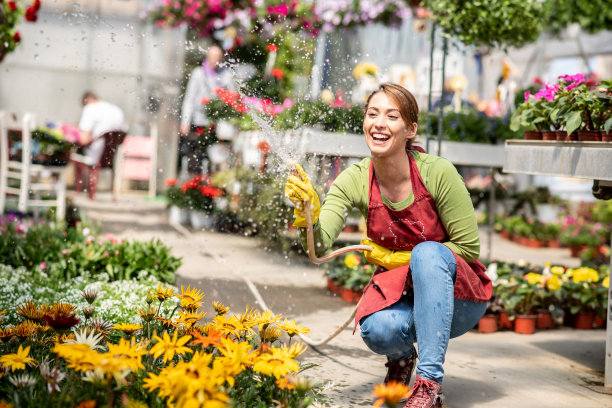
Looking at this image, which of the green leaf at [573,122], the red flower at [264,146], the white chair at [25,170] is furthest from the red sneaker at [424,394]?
the white chair at [25,170]

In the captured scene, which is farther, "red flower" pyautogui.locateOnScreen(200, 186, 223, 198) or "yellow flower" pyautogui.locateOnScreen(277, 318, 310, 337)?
"red flower" pyautogui.locateOnScreen(200, 186, 223, 198)

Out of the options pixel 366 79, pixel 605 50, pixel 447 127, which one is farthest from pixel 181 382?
pixel 605 50

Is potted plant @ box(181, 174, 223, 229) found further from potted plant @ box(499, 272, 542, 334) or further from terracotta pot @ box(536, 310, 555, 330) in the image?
terracotta pot @ box(536, 310, 555, 330)

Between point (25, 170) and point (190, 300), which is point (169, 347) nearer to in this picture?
point (190, 300)

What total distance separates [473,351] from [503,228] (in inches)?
224

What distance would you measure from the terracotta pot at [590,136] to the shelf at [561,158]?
5 cm

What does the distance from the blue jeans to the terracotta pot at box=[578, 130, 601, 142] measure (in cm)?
107

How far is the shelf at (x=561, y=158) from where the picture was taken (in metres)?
3.05

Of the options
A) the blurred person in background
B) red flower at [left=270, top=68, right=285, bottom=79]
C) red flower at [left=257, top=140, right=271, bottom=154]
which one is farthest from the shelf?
red flower at [left=270, top=68, right=285, bottom=79]

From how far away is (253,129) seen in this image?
6.38 meters

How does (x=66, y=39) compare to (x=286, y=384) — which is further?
(x=66, y=39)

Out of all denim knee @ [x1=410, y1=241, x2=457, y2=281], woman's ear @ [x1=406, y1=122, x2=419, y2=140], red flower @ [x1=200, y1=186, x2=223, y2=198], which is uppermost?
woman's ear @ [x1=406, y1=122, x2=419, y2=140]

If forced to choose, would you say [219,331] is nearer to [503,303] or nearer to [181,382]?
[181,382]

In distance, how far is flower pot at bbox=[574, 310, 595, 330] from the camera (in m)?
4.53
